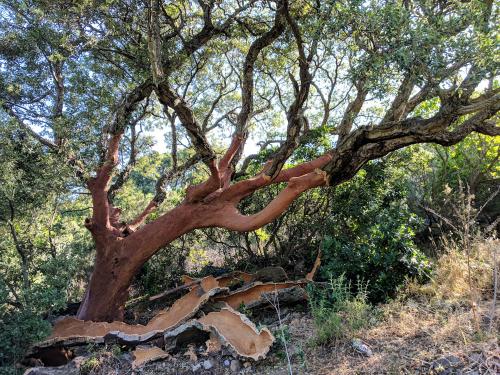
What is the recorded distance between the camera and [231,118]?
10180mm

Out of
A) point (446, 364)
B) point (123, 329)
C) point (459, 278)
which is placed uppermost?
point (123, 329)

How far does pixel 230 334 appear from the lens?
4535 mm

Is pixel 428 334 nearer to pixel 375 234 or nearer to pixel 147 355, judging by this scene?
pixel 375 234

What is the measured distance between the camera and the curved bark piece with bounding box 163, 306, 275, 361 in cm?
426

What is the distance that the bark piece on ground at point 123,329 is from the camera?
5070mm

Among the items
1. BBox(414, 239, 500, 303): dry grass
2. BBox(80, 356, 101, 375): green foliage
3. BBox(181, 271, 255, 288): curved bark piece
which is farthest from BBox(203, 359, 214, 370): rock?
BBox(414, 239, 500, 303): dry grass

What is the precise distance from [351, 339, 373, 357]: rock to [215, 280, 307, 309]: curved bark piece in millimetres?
1759

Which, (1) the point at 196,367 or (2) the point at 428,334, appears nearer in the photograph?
(2) the point at 428,334

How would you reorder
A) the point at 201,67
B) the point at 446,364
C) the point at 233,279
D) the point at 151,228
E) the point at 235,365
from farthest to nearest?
the point at 201,67 < the point at 233,279 < the point at 151,228 < the point at 235,365 < the point at 446,364

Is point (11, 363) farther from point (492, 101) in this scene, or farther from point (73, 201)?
point (492, 101)

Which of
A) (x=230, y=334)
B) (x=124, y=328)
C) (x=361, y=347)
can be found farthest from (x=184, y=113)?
(x=361, y=347)

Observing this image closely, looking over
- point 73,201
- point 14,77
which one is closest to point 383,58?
point 14,77

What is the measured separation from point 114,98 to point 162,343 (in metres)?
4.55

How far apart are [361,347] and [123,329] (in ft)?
10.9
